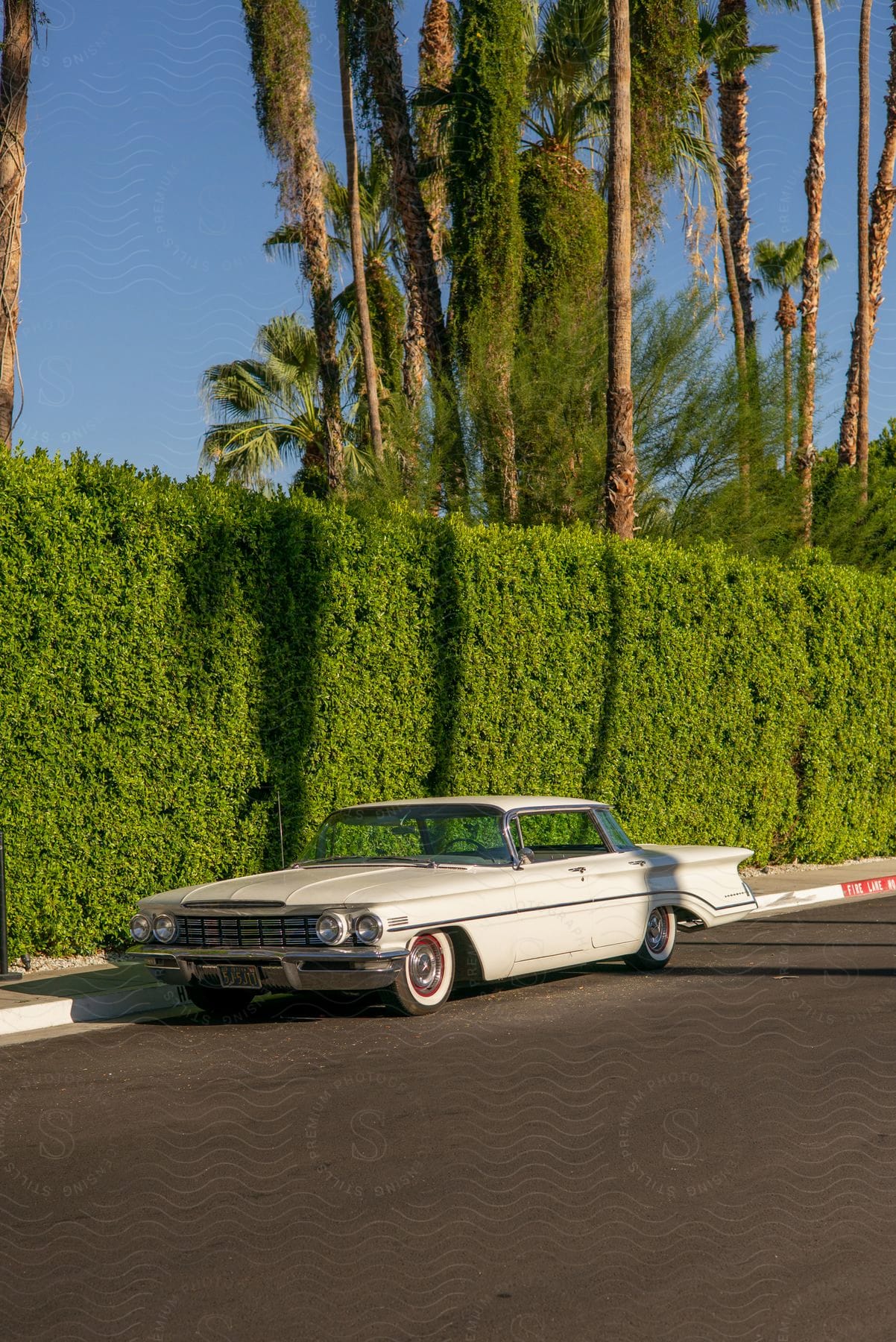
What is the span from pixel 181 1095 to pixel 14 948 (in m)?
4.39

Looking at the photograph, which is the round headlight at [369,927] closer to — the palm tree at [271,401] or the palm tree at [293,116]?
the palm tree at [293,116]

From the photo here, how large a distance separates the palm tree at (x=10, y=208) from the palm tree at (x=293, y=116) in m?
11.3

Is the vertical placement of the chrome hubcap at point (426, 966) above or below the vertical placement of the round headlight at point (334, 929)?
below

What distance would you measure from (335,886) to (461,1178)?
11.3 ft

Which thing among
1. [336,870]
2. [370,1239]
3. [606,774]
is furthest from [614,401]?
[370,1239]

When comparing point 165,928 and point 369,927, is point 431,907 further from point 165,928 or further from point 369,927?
point 165,928

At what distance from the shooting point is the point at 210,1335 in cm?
383

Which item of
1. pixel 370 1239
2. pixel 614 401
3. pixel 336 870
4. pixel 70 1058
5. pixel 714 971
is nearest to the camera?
pixel 370 1239

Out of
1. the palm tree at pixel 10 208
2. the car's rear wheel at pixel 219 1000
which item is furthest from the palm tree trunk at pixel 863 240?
the car's rear wheel at pixel 219 1000

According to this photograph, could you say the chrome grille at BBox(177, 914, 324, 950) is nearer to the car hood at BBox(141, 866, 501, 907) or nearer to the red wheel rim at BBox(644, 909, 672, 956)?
the car hood at BBox(141, 866, 501, 907)

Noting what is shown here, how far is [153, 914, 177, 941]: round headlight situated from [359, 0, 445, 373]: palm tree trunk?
15.4 meters

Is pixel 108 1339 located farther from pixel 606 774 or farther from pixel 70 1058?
pixel 606 774

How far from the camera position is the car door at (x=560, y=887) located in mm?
9047

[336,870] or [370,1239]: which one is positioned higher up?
[336,870]
